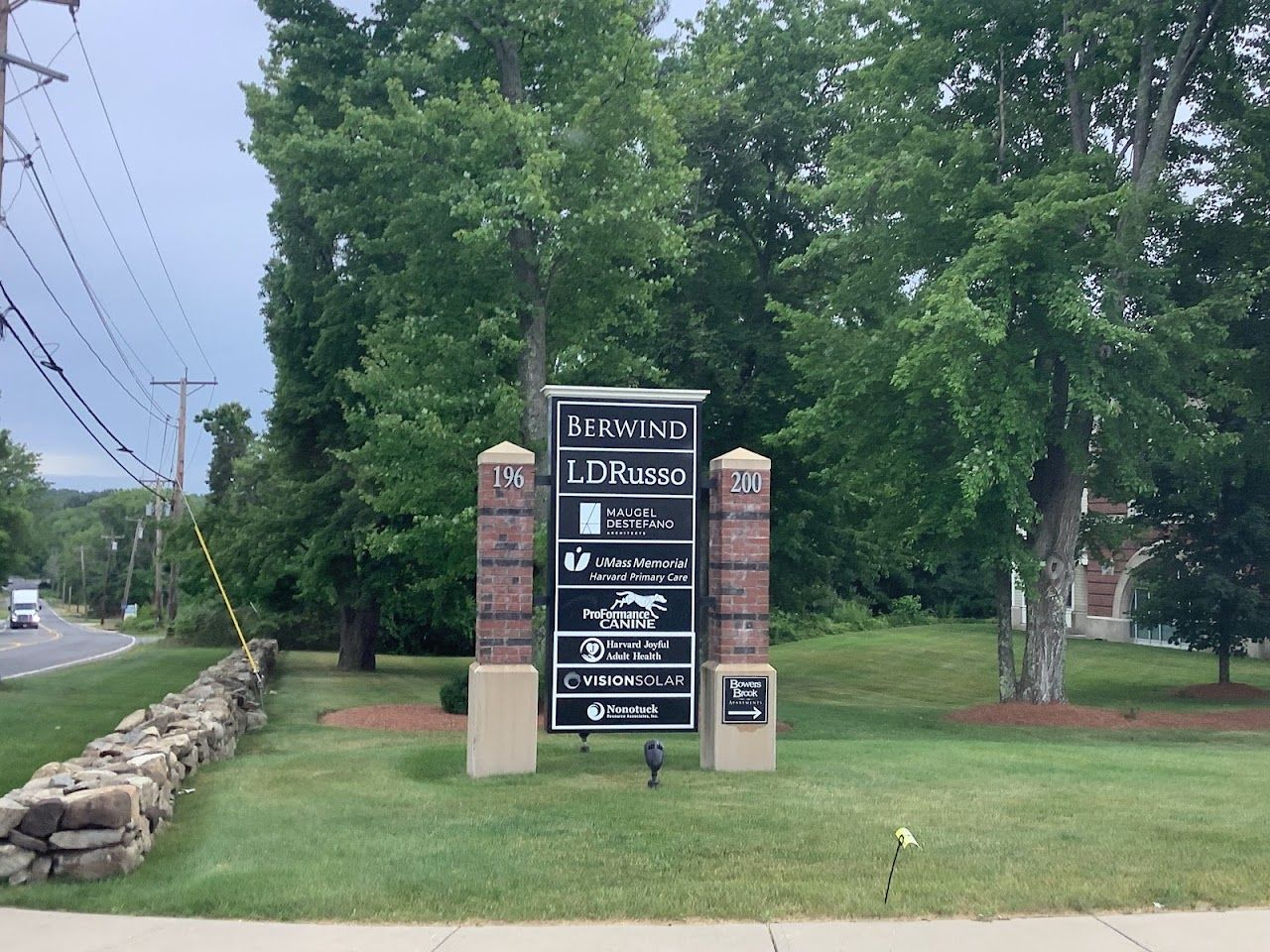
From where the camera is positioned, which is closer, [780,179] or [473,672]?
[473,672]

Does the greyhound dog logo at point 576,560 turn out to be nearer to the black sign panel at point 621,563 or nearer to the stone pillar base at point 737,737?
the black sign panel at point 621,563

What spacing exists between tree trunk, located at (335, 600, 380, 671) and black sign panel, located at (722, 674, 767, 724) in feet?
71.5

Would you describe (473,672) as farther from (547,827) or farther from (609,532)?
(547,827)

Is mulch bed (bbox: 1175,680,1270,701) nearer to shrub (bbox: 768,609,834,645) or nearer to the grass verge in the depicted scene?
the grass verge

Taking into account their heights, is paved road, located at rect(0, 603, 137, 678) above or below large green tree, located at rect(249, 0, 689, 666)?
below

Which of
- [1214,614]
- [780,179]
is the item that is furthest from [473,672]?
[1214,614]

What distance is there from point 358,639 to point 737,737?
22.5 metres

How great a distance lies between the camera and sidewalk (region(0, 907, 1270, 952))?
21.2ft

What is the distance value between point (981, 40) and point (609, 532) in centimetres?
1456

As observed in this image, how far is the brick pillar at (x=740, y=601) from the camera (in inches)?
464

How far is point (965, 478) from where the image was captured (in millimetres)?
18891

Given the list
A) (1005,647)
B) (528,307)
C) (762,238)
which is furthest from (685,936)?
(762,238)

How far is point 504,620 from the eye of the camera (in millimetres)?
11508

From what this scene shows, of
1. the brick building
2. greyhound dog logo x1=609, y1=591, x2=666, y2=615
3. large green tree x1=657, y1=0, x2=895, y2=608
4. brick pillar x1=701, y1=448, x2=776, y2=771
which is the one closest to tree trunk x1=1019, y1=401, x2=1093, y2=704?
large green tree x1=657, y1=0, x2=895, y2=608
